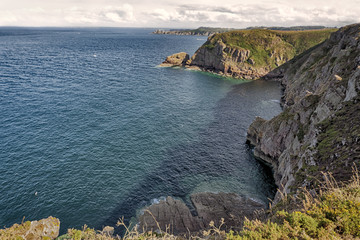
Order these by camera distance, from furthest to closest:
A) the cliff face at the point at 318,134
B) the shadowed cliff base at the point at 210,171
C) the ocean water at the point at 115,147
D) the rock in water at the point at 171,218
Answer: the shadowed cliff base at the point at 210,171
the ocean water at the point at 115,147
the rock in water at the point at 171,218
the cliff face at the point at 318,134

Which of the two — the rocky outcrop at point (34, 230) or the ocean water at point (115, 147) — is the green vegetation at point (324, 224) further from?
the ocean water at point (115, 147)

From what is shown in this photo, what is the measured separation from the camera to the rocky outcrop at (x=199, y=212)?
111 ft

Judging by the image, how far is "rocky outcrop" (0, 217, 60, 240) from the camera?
21941mm

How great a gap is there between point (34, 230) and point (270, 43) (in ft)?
560

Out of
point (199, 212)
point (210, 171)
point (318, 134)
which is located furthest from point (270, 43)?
point (199, 212)

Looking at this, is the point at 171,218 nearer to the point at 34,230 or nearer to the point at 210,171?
the point at 210,171

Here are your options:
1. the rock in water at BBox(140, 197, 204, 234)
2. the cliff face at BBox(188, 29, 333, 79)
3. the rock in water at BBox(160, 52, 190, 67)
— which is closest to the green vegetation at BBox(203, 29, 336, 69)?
the cliff face at BBox(188, 29, 333, 79)

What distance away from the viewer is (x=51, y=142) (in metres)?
53.0

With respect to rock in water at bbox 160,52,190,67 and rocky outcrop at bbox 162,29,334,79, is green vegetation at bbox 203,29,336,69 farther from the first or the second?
rock in water at bbox 160,52,190,67

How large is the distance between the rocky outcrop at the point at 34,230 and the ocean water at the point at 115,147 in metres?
6.63

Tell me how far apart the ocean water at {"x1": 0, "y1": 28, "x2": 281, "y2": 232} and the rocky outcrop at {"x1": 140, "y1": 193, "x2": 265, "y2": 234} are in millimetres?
2548

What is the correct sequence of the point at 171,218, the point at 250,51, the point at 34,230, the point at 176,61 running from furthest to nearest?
the point at 176,61 → the point at 250,51 → the point at 171,218 → the point at 34,230

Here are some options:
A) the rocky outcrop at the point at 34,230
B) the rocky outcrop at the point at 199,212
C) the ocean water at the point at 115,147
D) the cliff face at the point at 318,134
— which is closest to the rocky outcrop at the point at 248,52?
the ocean water at the point at 115,147

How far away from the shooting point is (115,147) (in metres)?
53.2
